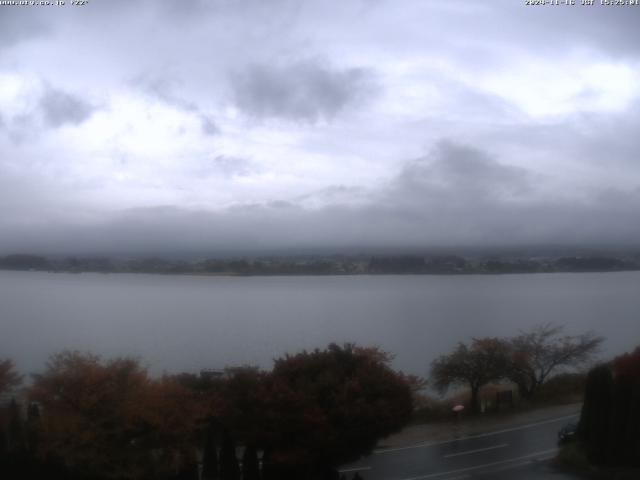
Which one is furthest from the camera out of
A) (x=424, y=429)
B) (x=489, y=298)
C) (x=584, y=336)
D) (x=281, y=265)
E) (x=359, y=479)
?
(x=489, y=298)

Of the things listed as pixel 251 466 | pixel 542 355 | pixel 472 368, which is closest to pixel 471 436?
pixel 472 368

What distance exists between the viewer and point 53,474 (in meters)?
13.2

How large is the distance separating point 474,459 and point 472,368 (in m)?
8.23

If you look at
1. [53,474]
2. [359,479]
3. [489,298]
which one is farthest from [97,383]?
[489,298]

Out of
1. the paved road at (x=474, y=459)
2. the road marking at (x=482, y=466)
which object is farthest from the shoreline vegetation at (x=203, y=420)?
the paved road at (x=474, y=459)

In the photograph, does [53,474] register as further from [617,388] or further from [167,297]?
[167,297]

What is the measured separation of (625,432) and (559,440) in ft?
9.35

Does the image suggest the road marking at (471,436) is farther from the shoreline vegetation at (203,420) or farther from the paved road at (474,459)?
the shoreline vegetation at (203,420)

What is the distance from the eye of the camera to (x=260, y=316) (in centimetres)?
4228

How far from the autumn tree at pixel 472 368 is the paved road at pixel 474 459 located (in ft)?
15.9

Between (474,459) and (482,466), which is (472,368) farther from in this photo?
(482,466)

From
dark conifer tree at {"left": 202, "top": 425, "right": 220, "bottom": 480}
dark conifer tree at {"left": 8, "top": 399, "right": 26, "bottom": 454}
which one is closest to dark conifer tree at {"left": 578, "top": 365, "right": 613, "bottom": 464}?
dark conifer tree at {"left": 202, "top": 425, "right": 220, "bottom": 480}

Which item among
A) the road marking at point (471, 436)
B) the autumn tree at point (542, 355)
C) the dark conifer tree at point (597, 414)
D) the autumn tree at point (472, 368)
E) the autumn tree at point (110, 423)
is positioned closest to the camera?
the autumn tree at point (110, 423)

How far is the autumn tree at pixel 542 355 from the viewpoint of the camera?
25.2 meters
